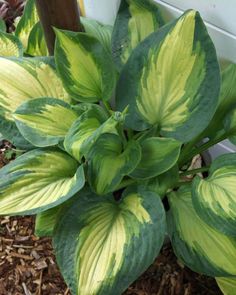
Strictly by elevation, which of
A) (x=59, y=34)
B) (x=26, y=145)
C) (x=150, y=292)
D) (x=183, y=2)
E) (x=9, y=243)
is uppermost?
(x=183, y=2)

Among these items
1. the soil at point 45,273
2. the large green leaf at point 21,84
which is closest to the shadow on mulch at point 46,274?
the soil at point 45,273

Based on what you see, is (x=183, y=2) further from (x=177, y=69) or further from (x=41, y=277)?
(x=41, y=277)

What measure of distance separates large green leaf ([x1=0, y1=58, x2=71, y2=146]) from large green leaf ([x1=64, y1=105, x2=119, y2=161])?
0.47ft

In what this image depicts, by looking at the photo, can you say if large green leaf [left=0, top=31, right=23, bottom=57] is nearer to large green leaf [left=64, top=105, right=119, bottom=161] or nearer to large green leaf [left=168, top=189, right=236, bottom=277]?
large green leaf [left=64, top=105, right=119, bottom=161]

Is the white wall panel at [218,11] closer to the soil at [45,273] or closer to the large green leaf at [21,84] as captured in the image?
the large green leaf at [21,84]

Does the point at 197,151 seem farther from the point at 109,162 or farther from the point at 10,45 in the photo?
the point at 10,45

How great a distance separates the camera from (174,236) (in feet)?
2.74

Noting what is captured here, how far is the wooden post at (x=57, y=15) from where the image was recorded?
860 millimetres

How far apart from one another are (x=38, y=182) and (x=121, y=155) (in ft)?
0.54

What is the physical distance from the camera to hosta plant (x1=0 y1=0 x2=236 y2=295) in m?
0.74

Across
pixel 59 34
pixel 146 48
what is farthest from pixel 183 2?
pixel 59 34

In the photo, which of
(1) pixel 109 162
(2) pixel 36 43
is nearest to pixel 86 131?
(1) pixel 109 162

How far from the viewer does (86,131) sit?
0.79m

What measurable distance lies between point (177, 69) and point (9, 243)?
0.62m
